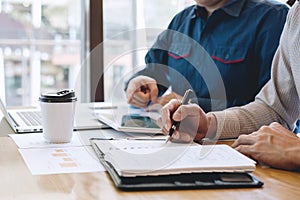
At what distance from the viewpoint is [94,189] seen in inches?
33.3

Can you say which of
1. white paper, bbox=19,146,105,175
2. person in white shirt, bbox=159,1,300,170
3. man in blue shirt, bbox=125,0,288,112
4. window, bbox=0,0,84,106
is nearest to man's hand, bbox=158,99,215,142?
person in white shirt, bbox=159,1,300,170

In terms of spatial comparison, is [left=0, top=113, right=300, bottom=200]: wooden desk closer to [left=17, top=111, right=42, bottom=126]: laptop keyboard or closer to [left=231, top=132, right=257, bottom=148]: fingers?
[left=231, top=132, right=257, bottom=148]: fingers

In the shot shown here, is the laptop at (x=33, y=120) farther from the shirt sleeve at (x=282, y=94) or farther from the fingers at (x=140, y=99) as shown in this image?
the shirt sleeve at (x=282, y=94)

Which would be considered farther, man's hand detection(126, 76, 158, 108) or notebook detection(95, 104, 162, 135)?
man's hand detection(126, 76, 158, 108)

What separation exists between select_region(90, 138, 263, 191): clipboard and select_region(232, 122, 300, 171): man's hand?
0.44ft

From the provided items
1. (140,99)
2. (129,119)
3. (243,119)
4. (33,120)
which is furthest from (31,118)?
(243,119)

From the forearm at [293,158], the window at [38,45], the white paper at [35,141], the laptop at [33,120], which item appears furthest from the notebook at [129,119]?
the window at [38,45]

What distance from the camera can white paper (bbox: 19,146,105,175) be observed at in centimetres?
96

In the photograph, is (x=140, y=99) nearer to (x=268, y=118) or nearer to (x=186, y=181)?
(x=268, y=118)

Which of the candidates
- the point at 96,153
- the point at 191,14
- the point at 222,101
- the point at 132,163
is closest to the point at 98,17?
the point at 191,14

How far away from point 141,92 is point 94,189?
1.03 meters

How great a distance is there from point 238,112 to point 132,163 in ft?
1.97

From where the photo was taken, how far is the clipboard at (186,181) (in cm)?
84

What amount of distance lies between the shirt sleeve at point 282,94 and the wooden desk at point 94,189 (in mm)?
447
